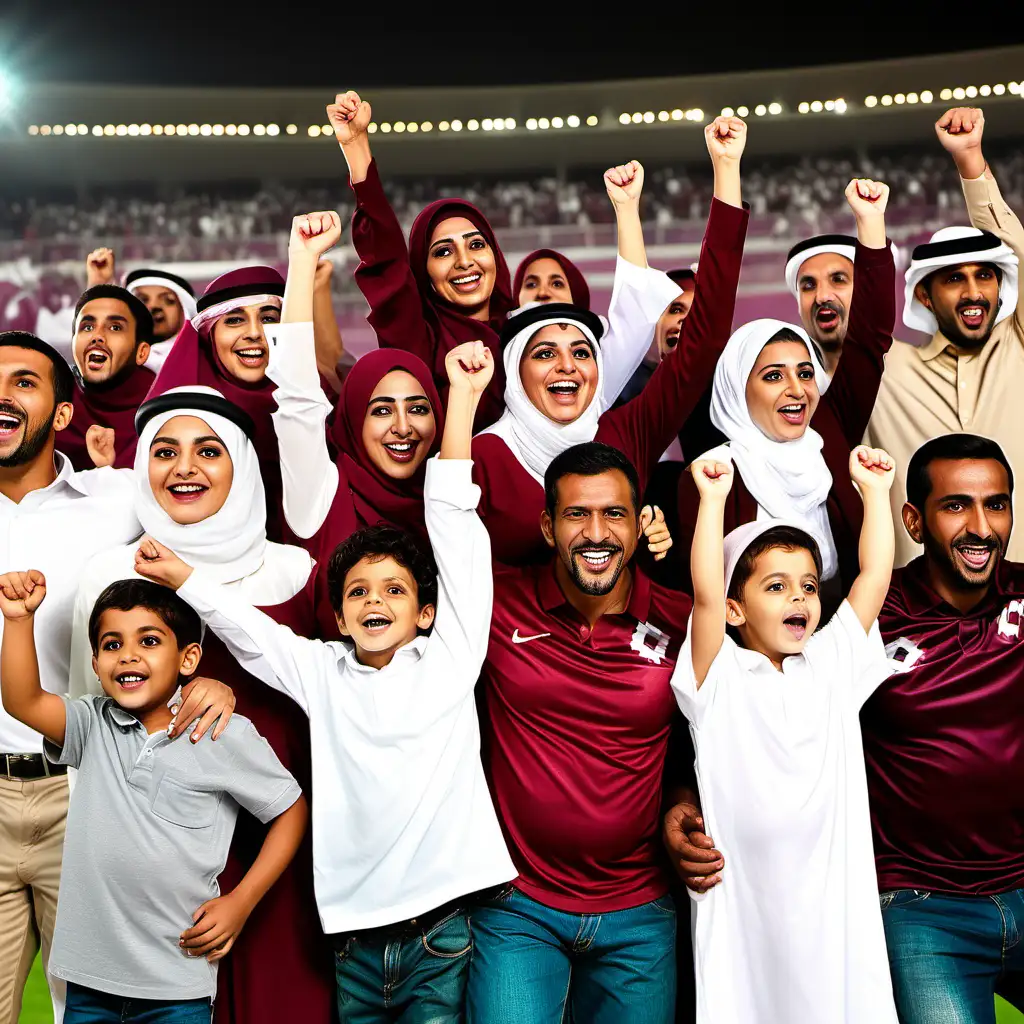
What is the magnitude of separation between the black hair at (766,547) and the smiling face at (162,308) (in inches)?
112

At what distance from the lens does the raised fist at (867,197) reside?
3.21m

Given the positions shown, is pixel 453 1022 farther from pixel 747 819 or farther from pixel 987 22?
pixel 987 22

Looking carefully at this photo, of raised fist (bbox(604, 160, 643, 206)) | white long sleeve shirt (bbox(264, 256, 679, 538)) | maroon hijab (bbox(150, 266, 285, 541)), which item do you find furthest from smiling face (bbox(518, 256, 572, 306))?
white long sleeve shirt (bbox(264, 256, 679, 538))

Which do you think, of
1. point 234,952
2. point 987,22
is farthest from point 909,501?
point 987,22

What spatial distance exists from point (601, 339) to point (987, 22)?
6.59 metres

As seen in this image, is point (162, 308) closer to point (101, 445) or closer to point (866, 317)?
point (101, 445)

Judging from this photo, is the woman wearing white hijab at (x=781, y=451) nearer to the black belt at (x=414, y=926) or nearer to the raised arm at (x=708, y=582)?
the raised arm at (x=708, y=582)

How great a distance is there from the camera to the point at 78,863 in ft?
7.82

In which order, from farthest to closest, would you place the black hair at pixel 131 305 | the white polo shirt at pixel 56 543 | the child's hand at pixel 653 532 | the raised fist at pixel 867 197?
the black hair at pixel 131 305 → the raised fist at pixel 867 197 → the white polo shirt at pixel 56 543 → the child's hand at pixel 653 532

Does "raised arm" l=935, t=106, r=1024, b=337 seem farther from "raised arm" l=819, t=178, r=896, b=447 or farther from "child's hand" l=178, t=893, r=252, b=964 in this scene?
"child's hand" l=178, t=893, r=252, b=964

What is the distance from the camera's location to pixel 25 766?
8.98ft

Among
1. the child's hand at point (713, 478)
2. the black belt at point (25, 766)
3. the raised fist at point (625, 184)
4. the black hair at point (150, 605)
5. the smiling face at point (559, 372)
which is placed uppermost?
the raised fist at point (625, 184)

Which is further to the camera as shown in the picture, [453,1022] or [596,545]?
[596,545]

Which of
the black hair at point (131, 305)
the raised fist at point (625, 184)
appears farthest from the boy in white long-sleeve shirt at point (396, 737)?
the black hair at point (131, 305)
